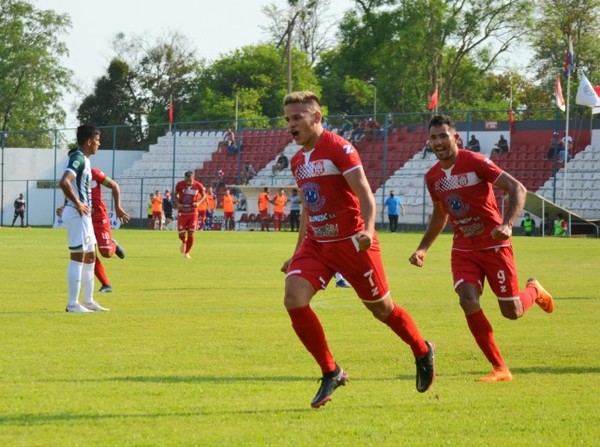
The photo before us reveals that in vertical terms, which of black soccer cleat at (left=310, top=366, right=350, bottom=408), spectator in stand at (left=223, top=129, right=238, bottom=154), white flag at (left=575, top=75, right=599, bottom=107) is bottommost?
black soccer cleat at (left=310, top=366, right=350, bottom=408)

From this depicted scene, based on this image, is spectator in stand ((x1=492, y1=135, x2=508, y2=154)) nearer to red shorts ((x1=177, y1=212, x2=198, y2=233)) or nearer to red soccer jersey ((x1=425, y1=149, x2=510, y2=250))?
red shorts ((x1=177, y1=212, x2=198, y2=233))

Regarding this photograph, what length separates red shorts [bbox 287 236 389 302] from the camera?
827cm

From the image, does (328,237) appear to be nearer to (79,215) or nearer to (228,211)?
(79,215)

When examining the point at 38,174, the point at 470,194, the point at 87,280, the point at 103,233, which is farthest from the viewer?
the point at 38,174

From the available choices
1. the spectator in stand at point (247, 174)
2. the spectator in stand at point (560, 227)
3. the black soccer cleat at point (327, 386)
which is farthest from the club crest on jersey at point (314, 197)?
the spectator in stand at point (247, 174)

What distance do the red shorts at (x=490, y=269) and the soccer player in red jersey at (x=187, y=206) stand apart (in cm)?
1872

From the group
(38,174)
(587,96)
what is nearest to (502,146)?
(587,96)

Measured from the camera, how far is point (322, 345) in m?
8.18

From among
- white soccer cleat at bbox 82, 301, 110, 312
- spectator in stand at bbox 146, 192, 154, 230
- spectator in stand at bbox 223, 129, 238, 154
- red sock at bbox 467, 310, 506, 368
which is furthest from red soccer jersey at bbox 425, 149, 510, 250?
spectator in stand at bbox 223, 129, 238, 154

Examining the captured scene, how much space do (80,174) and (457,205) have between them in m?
5.91

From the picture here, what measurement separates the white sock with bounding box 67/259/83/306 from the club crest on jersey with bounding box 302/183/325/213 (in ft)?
20.8

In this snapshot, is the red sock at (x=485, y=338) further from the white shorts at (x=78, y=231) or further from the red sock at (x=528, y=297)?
the white shorts at (x=78, y=231)

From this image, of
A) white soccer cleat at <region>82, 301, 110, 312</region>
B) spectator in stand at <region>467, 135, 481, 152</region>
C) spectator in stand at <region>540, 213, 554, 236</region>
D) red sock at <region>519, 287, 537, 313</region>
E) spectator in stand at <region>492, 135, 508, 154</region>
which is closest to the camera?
red sock at <region>519, 287, 537, 313</region>

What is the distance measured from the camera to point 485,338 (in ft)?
31.3
